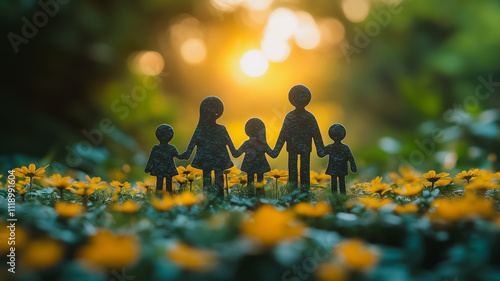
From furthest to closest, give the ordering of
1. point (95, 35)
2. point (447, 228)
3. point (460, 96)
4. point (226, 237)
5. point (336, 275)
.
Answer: point (460, 96), point (95, 35), point (447, 228), point (226, 237), point (336, 275)

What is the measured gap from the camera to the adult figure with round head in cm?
174

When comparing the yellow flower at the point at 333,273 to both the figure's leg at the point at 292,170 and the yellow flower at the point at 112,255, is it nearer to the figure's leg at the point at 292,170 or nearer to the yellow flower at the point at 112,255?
the yellow flower at the point at 112,255

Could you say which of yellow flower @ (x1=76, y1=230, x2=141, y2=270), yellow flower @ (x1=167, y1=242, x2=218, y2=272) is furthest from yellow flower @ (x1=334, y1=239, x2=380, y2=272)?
yellow flower @ (x1=76, y1=230, x2=141, y2=270)

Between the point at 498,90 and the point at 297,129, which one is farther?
the point at 498,90

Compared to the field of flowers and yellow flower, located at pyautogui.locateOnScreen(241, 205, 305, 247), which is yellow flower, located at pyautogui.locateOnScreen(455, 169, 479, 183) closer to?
the field of flowers

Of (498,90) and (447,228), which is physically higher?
(498,90)

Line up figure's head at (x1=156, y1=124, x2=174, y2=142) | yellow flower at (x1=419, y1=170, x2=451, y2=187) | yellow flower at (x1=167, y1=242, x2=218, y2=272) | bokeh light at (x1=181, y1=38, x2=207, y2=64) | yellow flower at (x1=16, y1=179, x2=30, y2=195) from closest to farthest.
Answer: yellow flower at (x1=167, y1=242, x2=218, y2=272)
yellow flower at (x1=16, y1=179, x2=30, y2=195)
yellow flower at (x1=419, y1=170, x2=451, y2=187)
figure's head at (x1=156, y1=124, x2=174, y2=142)
bokeh light at (x1=181, y1=38, x2=207, y2=64)

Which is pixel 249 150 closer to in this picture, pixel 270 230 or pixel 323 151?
pixel 323 151

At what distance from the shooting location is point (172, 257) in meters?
0.75

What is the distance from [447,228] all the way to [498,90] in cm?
675

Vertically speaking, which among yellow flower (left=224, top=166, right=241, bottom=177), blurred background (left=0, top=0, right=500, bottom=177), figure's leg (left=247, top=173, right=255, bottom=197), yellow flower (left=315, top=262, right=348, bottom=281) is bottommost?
yellow flower (left=315, top=262, right=348, bottom=281)

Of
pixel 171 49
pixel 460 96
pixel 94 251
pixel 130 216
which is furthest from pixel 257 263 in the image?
pixel 460 96

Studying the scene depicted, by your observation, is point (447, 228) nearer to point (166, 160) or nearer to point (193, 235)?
point (193, 235)

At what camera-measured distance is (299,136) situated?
1.82m
